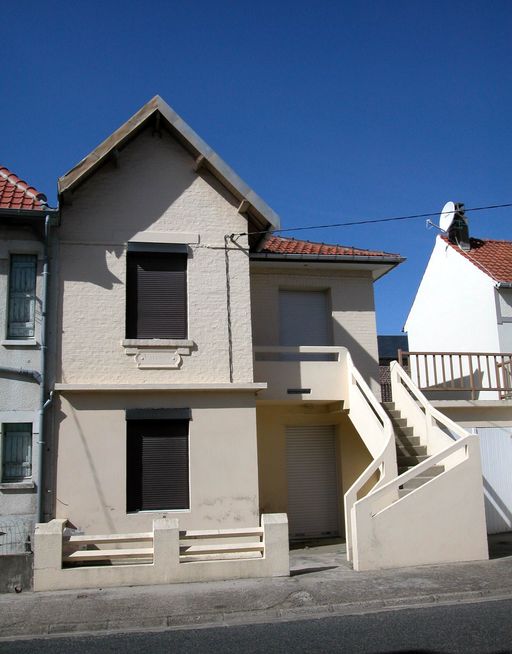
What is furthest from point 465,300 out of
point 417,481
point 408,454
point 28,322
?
point 28,322

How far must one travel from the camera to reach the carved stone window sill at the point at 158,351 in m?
12.7

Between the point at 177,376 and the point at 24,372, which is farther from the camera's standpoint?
the point at 177,376

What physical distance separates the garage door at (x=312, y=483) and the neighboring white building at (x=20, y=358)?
599 centimetres

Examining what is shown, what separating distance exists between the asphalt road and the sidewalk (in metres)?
0.35

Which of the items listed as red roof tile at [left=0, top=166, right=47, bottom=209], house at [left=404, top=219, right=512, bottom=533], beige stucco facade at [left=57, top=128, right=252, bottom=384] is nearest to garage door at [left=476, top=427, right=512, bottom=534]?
house at [left=404, top=219, right=512, bottom=533]

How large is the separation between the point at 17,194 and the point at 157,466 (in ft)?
18.3

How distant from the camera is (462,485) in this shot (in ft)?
37.5

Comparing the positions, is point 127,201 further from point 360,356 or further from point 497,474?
point 497,474

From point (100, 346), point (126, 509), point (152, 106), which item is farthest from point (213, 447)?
point (152, 106)

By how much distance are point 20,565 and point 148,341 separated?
14.5 feet

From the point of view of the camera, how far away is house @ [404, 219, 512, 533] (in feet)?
51.8

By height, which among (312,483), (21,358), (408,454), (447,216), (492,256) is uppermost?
(447,216)

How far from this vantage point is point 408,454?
13.2 meters

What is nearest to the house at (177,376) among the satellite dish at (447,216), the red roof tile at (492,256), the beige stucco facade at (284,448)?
the beige stucco facade at (284,448)
